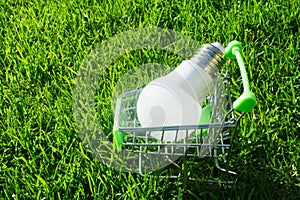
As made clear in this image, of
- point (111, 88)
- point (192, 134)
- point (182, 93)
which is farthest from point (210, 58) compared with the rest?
point (111, 88)

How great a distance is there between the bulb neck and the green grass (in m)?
0.29

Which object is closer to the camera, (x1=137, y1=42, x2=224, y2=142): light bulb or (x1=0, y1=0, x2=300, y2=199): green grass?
(x1=137, y1=42, x2=224, y2=142): light bulb

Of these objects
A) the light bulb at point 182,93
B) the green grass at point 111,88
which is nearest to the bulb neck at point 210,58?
the light bulb at point 182,93

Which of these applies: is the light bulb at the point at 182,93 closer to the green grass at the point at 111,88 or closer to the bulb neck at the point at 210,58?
the bulb neck at the point at 210,58

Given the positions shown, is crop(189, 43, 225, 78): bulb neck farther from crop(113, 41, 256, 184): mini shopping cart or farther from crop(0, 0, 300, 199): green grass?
crop(0, 0, 300, 199): green grass

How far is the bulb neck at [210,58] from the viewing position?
123 centimetres

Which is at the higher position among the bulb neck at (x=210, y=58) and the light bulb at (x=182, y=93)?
the bulb neck at (x=210, y=58)

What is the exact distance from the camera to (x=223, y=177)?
1368 mm

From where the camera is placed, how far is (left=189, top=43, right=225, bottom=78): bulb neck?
1232mm

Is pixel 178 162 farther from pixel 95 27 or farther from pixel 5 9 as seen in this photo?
pixel 5 9

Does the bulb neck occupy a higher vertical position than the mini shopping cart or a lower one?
higher

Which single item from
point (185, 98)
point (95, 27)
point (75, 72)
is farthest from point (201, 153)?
point (95, 27)

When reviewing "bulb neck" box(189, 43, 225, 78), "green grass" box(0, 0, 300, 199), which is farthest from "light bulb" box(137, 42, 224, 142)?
"green grass" box(0, 0, 300, 199)

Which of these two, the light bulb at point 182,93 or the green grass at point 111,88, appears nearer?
the light bulb at point 182,93
